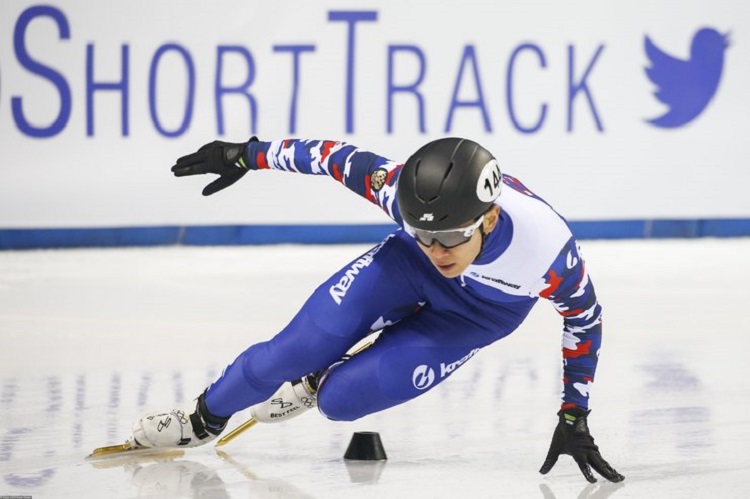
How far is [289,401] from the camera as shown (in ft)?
12.9

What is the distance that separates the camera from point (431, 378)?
141 inches

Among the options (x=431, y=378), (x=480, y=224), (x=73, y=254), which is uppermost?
(x=480, y=224)

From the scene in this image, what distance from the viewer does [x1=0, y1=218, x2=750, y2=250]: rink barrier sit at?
781 centimetres

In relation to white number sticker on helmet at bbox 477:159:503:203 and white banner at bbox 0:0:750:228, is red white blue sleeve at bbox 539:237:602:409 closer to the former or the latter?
white number sticker on helmet at bbox 477:159:503:203

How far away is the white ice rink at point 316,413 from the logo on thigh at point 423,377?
0.86ft

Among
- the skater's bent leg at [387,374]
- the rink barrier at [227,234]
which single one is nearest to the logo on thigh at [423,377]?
the skater's bent leg at [387,374]

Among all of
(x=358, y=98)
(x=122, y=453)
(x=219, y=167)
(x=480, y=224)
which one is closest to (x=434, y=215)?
(x=480, y=224)

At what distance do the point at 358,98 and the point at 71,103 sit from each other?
1.63m

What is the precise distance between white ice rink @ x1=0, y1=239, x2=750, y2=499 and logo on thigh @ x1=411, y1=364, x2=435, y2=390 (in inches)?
10.3

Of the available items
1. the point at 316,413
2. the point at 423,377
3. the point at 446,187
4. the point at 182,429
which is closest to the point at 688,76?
the point at 316,413

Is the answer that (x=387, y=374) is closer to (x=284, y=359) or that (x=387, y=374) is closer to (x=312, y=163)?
(x=284, y=359)

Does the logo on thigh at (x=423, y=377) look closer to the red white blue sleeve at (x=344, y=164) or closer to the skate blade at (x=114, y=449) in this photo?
the red white blue sleeve at (x=344, y=164)

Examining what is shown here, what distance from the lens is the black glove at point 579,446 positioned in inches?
140

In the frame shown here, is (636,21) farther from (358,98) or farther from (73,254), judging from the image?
(73,254)
